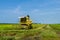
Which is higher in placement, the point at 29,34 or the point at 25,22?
the point at 25,22

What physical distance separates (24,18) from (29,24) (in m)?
1.91

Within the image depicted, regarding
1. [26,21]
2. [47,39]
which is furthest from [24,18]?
[47,39]

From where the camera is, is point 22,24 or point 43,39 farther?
point 22,24

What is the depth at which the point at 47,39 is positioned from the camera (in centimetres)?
2422

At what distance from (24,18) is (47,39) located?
27271mm

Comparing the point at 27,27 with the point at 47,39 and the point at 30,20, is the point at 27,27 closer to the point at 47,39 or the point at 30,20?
the point at 30,20

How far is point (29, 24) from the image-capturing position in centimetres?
5134

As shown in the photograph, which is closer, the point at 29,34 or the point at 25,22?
the point at 29,34

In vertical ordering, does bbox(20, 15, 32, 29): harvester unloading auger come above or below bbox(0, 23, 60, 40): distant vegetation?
above

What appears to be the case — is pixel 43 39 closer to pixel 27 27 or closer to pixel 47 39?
pixel 47 39

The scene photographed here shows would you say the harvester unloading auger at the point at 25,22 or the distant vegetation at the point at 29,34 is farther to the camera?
the harvester unloading auger at the point at 25,22

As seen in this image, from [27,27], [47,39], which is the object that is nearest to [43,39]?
[47,39]

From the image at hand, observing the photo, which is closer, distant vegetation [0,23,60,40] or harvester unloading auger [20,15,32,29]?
distant vegetation [0,23,60,40]

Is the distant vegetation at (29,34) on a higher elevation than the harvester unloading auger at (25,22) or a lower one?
lower
